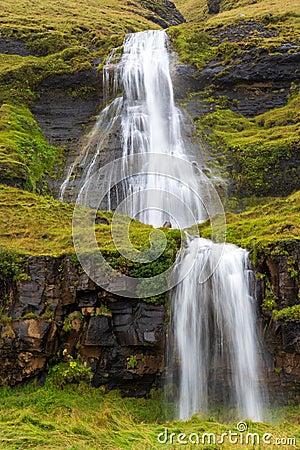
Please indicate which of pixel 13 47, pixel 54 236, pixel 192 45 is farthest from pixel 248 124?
pixel 13 47

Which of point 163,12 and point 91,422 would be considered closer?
point 91,422

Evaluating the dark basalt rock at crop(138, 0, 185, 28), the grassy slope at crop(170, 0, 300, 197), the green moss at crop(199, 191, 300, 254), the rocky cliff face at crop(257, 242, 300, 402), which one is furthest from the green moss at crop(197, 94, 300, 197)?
the dark basalt rock at crop(138, 0, 185, 28)

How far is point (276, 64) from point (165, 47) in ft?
26.5

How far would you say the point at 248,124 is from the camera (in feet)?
75.9

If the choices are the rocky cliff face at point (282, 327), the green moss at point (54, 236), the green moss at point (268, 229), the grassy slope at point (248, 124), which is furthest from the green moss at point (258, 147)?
the rocky cliff face at point (282, 327)

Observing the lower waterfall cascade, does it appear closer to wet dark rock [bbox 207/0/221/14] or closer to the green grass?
the green grass

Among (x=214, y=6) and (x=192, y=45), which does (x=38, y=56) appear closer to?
(x=192, y=45)

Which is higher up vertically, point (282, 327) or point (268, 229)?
point (268, 229)

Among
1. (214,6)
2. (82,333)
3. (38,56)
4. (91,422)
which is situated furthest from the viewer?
(214,6)

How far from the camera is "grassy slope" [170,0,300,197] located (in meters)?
18.8

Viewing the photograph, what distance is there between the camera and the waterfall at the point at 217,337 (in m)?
9.26

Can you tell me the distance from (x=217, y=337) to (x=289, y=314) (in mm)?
1773

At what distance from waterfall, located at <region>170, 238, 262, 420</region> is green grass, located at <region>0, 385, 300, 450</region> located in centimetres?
74

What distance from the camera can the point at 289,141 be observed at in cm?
1922
